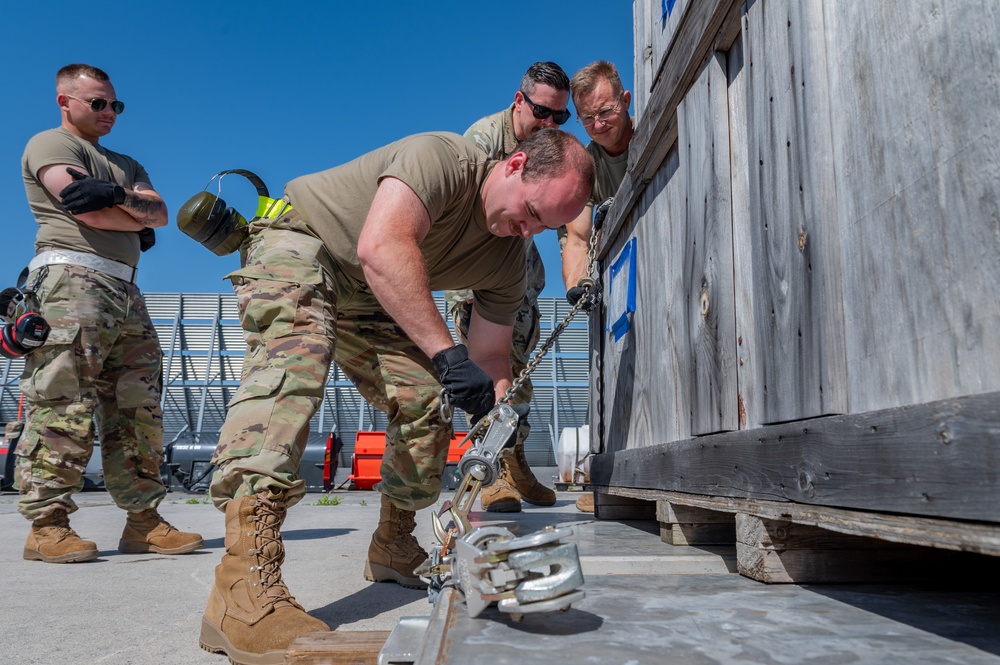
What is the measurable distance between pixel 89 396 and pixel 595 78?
2.97 metres

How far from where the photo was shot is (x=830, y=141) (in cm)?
143

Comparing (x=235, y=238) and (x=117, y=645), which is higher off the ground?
(x=235, y=238)

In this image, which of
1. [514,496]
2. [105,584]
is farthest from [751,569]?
[514,496]

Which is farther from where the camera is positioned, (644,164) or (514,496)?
(514,496)

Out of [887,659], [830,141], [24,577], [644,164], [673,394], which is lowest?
[24,577]

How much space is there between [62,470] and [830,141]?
3.50m

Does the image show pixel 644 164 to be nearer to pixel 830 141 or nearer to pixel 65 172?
pixel 830 141

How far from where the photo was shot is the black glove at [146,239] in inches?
161

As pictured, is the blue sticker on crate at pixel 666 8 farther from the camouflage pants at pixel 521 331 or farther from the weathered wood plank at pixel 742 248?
the camouflage pants at pixel 521 331

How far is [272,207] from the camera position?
2.64 m

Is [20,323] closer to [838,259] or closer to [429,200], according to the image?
[429,200]

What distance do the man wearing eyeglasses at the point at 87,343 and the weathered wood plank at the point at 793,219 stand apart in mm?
3098

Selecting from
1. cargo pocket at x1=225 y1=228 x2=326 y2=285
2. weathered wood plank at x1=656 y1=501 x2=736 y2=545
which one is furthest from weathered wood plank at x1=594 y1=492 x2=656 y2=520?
cargo pocket at x1=225 y1=228 x2=326 y2=285

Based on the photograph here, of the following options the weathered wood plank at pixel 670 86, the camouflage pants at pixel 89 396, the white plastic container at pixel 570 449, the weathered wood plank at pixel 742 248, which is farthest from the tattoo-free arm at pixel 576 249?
the white plastic container at pixel 570 449
